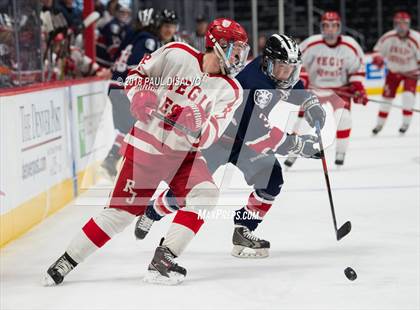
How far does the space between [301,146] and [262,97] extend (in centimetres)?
31

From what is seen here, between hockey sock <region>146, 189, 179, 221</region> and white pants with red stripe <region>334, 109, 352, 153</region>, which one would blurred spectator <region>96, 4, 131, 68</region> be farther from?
hockey sock <region>146, 189, 179, 221</region>

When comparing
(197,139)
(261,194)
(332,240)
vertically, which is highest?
(197,139)

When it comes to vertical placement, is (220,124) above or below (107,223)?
above

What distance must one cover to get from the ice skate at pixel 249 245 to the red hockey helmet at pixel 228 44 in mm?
859

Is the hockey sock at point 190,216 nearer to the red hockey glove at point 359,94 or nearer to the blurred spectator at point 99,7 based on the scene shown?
the red hockey glove at point 359,94

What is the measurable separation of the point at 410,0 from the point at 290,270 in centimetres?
1299

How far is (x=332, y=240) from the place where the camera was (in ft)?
14.1

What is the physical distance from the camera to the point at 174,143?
341 cm

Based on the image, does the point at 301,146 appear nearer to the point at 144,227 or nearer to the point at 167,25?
the point at 144,227

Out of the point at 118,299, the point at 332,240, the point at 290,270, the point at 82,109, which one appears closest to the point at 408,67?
the point at 82,109

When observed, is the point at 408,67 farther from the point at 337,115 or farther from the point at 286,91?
the point at 286,91

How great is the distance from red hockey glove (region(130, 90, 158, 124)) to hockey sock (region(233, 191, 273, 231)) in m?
0.90

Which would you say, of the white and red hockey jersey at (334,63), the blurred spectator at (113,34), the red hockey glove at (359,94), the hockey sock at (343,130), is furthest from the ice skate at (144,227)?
the blurred spectator at (113,34)

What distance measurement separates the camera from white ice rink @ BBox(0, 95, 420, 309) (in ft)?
10.4
